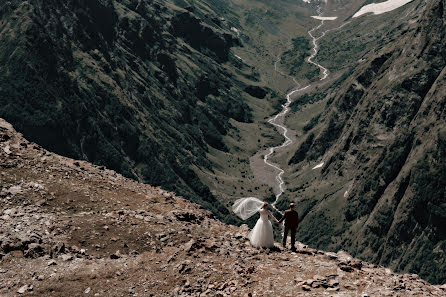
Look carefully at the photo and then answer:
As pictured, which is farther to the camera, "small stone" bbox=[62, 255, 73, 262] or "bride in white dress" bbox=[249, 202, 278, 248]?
"bride in white dress" bbox=[249, 202, 278, 248]

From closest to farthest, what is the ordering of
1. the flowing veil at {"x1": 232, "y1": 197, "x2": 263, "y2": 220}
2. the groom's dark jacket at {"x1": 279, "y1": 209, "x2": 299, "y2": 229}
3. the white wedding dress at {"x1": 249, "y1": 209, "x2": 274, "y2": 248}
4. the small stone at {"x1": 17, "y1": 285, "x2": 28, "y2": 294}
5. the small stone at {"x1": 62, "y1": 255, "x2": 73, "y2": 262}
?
the small stone at {"x1": 17, "y1": 285, "x2": 28, "y2": 294} → the small stone at {"x1": 62, "y1": 255, "x2": 73, "y2": 262} → the white wedding dress at {"x1": 249, "y1": 209, "x2": 274, "y2": 248} → the groom's dark jacket at {"x1": 279, "y1": 209, "x2": 299, "y2": 229} → the flowing veil at {"x1": 232, "y1": 197, "x2": 263, "y2": 220}

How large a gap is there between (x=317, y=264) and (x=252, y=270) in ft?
17.8

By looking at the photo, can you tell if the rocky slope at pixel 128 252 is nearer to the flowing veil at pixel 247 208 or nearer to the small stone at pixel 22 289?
the small stone at pixel 22 289

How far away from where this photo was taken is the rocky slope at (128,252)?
38875 mm

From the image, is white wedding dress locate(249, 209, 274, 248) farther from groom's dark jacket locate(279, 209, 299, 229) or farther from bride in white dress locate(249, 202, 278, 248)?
groom's dark jacket locate(279, 209, 299, 229)

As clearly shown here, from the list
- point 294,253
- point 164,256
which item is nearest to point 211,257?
point 164,256

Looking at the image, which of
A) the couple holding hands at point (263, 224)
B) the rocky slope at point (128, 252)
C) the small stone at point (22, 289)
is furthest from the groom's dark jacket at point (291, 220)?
the small stone at point (22, 289)

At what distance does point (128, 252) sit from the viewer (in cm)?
4747

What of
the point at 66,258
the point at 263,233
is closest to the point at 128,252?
the point at 66,258

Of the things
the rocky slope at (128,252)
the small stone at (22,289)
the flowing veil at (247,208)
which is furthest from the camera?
the flowing veil at (247,208)

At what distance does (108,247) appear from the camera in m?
47.5

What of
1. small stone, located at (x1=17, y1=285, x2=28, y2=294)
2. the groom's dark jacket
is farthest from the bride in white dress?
small stone, located at (x1=17, y1=285, x2=28, y2=294)

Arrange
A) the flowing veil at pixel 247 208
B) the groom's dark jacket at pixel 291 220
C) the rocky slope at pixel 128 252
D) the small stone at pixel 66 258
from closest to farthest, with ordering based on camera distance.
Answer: the rocky slope at pixel 128 252
the small stone at pixel 66 258
the groom's dark jacket at pixel 291 220
the flowing veil at pixel 247 208

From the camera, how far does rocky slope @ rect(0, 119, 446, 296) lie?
38.9 meters
